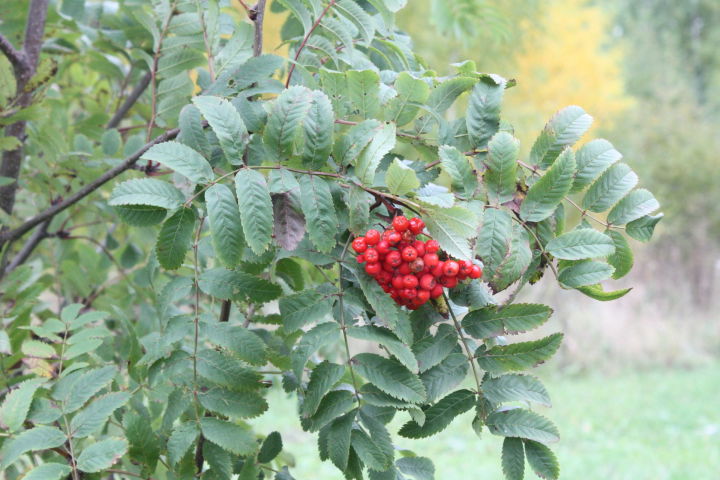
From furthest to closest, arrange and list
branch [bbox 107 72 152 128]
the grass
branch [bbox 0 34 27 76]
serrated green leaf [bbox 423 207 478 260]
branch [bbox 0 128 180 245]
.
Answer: the grass < branch [bbox 107 72 152 128] < branch [bbox 0 34 27 76] < branch [bbox 0 128 180 245] < serrated green leaf [bbox 423 207 478 260]

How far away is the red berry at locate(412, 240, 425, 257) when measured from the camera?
0.94 metres

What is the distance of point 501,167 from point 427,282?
19 cm

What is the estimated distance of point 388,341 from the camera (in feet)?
3.09

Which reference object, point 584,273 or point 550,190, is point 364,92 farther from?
point 584,273

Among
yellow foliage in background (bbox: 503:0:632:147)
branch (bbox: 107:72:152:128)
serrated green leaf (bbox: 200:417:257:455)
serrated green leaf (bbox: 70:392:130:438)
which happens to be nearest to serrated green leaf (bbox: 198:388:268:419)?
serrated green leaf (bbox: 200:417:257:455)

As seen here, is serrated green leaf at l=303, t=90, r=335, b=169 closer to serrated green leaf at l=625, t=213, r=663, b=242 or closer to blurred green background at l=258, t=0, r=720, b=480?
serrated green leaf at l=625, t=213, r=663, b=242

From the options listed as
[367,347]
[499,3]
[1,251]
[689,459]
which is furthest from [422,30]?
[1,251]

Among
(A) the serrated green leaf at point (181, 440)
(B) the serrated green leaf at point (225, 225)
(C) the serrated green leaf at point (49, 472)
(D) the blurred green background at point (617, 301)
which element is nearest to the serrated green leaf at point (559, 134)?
(B) the serrated green leaf at point (225, 225)

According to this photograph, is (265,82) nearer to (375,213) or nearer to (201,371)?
(375,213)

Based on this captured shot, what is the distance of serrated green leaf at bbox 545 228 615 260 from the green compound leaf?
26cm

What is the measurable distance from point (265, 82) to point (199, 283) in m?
0.34

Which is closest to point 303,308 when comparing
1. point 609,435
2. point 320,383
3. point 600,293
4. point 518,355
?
point 320,383

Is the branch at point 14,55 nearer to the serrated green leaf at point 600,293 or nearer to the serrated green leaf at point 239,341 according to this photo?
the serrated green leaf at point 239,341

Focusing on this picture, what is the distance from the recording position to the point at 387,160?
108cm
